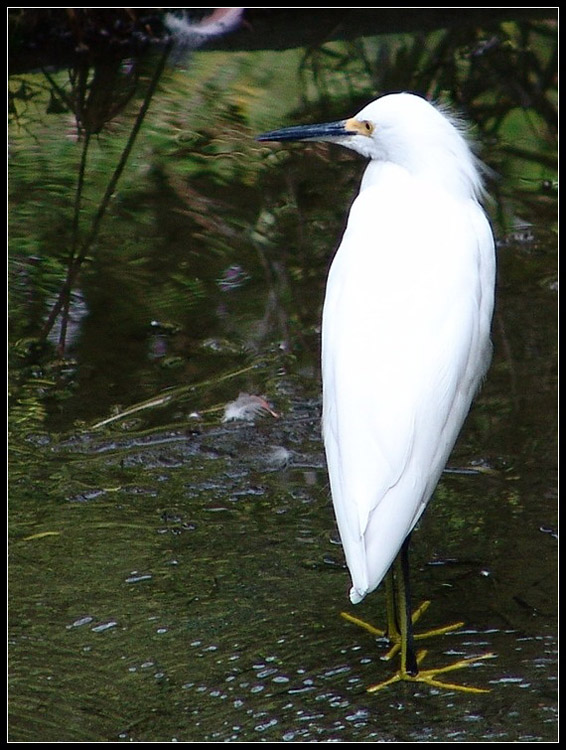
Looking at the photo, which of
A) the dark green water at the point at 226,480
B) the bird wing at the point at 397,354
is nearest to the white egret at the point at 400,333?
the bird wing at the point at 397,354

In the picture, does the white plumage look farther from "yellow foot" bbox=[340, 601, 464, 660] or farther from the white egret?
"yellow foot" bbox=[340, 601, 464, 660]

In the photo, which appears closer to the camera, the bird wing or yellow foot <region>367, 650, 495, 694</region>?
the bird wing

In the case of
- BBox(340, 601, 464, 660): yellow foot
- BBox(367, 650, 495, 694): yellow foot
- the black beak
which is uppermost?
the black beak

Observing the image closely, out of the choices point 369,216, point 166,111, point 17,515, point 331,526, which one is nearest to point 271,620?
point 331,526

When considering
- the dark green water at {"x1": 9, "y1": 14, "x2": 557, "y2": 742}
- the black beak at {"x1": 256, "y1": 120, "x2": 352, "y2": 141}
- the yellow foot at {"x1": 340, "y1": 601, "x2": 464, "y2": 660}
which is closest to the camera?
the dark green water at {"x1": 9, "y1": 14, "x2": 557, "y2": 742}

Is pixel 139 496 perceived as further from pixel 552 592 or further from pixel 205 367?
pixel 552 592

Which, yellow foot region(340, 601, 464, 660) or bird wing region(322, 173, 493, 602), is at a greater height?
bird wing region(322, 173, 493, 602)

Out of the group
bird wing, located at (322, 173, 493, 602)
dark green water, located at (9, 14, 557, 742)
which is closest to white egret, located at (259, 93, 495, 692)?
bird wing, located at (322, 173, 493, 602)

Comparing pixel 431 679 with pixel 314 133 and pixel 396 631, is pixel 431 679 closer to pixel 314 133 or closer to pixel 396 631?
pixel 396 631

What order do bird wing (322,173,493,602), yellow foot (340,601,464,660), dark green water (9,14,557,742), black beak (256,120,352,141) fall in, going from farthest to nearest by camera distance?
black beak (256,120,352,141) → yellow foot (340,601,464,660) → dark green water (9,14,557,742) → bird wing (322,173,493,602)

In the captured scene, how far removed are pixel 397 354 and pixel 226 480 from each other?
2.95 feet

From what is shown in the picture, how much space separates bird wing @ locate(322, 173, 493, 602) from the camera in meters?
2.14

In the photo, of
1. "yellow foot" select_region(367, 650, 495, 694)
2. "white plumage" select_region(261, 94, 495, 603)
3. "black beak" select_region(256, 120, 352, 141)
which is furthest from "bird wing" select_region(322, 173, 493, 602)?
"yellow foot" select_region(367, 650, 495, 694)

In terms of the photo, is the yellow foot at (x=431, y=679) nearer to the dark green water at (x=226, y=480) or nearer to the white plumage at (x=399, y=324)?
the dark green water at (x=226, y=480)
